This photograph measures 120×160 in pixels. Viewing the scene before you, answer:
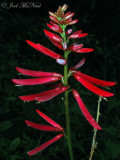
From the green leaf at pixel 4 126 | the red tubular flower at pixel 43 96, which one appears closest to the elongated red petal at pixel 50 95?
the red tubular flower at pixel 43 96

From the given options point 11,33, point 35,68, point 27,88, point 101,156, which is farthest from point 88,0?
point 101,156

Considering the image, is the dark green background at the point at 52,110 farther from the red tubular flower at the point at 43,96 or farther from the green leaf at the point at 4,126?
the red tubular flower at the point at 43,96

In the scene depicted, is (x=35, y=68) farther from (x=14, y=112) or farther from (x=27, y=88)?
(x=14, y=112)

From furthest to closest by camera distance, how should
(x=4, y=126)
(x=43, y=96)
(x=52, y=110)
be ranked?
1. (x=52, y=110)
2. (x=4, y=126)
3. (x=43, y=96)

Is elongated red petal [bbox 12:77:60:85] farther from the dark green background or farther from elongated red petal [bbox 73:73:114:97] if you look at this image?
the dark green background

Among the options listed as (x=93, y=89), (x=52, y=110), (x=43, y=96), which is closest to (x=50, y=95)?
(x=43, y=96)

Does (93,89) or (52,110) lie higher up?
(93,89)

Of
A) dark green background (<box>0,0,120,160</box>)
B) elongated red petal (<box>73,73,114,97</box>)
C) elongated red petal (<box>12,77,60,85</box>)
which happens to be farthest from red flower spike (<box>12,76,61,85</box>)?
dark green background (<box>0,0,120,160</box>)

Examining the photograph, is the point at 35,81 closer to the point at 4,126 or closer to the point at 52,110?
the point at 4,126

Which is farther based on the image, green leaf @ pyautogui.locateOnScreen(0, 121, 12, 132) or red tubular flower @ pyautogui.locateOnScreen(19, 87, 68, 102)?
green leaf @ pyautogui.locateOnScreen(0, 121, 12, 132)

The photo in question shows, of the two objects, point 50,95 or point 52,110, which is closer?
point 50,95

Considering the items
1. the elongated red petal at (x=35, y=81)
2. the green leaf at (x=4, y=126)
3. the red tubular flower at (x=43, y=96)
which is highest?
the elongated red petal at (x=35, y=81)

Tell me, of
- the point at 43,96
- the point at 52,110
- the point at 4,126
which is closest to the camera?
the point at 43,96

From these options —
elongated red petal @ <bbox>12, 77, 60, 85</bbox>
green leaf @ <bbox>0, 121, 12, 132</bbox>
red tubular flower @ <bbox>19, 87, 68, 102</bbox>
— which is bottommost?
green leaf @ <bbox>0, 121, 12, 132</bbox>
